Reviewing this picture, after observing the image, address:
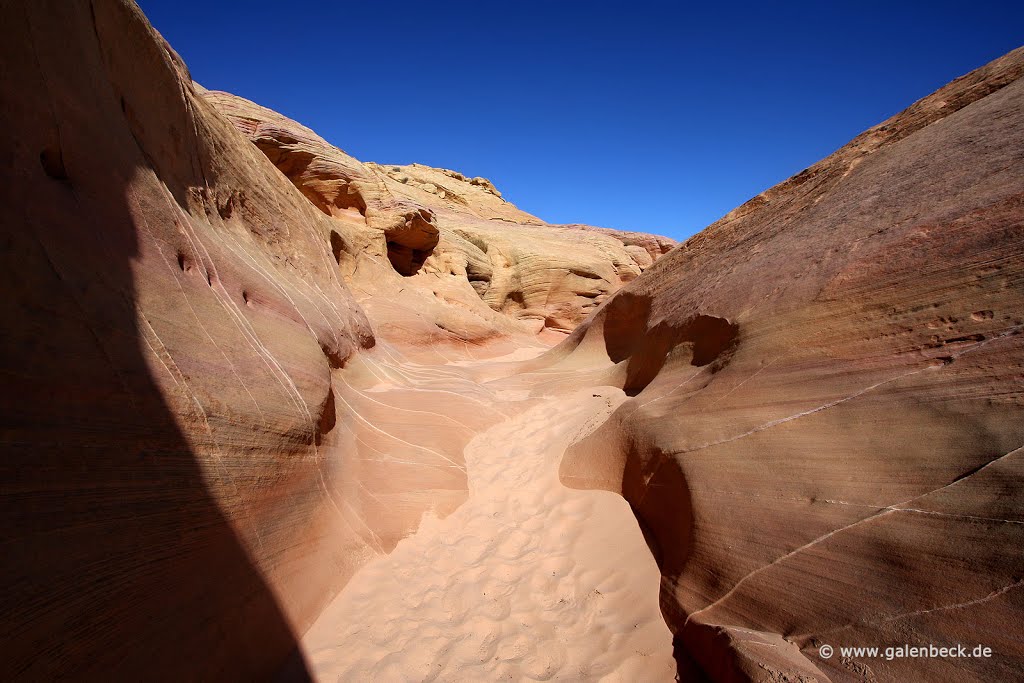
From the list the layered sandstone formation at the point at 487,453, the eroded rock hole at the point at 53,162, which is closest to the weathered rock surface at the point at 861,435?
the layered sandstone formation at the point at 487,453

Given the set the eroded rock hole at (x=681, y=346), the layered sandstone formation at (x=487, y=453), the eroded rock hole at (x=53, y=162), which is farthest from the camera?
the eroded rock hole at (x=681, y=346)

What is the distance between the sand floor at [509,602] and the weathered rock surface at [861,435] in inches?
7.3

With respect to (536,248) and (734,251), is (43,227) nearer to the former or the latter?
(734,251)

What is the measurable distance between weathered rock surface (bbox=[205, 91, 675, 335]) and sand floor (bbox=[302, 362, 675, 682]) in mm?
5056

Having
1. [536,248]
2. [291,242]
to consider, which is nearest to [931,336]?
[291,242]

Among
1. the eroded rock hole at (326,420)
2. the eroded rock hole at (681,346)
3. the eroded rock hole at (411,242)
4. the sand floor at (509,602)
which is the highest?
the eroded rock hole at (411,242)

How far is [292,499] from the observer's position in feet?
7.99

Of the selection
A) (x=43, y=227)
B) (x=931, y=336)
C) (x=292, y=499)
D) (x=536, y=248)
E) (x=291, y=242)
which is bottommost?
(x=292, y=499)

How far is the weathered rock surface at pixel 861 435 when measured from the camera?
1.42 m

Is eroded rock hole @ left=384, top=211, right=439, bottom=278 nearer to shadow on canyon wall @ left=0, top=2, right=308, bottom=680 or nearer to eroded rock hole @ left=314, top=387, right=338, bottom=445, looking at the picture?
eroded rock hole @ left=314, top=387, right=338, bottom=445

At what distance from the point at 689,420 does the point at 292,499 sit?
236 cm

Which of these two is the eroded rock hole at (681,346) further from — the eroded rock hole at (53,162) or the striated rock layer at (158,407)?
the eroded rock hole at (53,162)

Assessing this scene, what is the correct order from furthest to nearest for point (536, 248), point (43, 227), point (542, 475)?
point (536, 248), point (542, 475), point (43, 227)

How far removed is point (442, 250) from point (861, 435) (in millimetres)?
10712
